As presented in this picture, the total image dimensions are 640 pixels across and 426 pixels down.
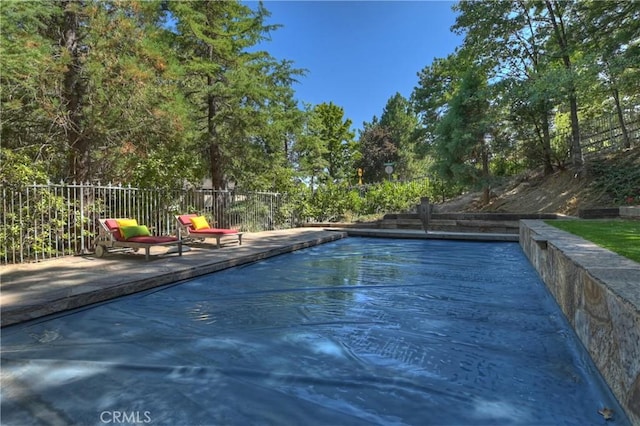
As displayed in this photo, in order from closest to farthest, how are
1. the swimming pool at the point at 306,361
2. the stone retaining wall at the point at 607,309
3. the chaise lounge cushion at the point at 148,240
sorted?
1. the stone retaining wall at the point at 607,309
2. the swimming pool at the point at 306,361
3. the chaise lounge cushion at the point at 148,240

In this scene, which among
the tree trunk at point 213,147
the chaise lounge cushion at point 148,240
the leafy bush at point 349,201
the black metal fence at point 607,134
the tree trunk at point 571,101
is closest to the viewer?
the chaise lounge cushion at point 148,240

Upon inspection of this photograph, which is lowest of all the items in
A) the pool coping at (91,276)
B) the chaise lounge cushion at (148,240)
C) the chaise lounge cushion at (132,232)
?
the pool coping at (91,276)

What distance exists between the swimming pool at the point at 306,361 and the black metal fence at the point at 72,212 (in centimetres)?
339

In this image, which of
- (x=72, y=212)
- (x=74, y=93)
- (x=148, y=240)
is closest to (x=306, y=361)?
(x=148, y=240)

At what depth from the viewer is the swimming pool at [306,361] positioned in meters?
2.30

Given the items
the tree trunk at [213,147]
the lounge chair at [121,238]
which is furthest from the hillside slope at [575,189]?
the lounge chair at [121,238]

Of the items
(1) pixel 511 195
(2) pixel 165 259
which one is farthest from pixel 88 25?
(1) pixel 511 195

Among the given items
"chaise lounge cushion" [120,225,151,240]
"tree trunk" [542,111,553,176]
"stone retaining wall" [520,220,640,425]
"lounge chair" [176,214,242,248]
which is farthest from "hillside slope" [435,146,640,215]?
"chaise lounge cushion" [120,225,151,240]

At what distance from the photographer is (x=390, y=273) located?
257 inches

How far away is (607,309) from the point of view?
2412mm

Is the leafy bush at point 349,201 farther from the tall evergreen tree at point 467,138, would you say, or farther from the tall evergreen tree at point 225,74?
the tall evergreen tree at point 225,74

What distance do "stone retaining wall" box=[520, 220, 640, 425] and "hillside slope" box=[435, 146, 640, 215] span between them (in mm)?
10224

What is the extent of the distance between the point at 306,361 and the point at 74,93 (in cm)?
839

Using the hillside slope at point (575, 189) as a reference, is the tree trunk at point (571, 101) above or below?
above
